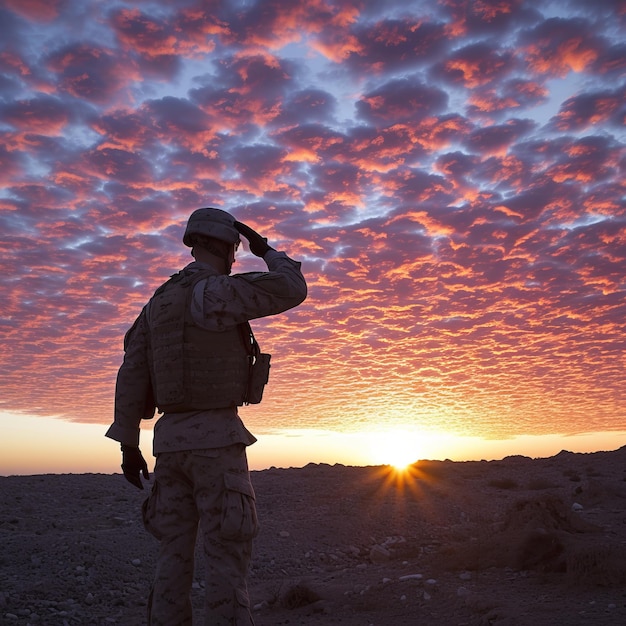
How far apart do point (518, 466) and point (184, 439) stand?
15.7 meters

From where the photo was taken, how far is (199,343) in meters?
4.40

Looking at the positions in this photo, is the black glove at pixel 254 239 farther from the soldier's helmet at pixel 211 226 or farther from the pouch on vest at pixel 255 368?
the pouch on vest at pixel 255 368

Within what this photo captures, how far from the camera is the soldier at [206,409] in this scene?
13.4 ft

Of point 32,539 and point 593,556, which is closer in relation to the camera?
point 593,556

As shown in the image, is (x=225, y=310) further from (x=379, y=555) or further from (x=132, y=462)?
(x=379, y=555)

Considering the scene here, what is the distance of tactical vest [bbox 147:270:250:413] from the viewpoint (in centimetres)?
434

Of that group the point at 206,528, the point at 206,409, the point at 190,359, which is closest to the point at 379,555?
the point at 206,528

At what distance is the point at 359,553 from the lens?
10258 mm

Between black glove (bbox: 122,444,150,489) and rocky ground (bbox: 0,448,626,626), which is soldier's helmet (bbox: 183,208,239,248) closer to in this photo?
black glove (bbox: 122,444,150,489)

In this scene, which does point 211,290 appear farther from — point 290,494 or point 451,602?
point 290,494

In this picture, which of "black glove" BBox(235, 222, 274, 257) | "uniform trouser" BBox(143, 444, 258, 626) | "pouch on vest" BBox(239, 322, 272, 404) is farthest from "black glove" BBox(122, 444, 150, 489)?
"black glove" BBox(235, 222, 274, 257)

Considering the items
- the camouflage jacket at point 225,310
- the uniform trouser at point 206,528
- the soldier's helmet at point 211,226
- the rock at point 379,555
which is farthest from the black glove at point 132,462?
the rock at point 379,555

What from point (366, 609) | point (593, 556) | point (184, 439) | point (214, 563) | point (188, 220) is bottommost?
point (366, 609)

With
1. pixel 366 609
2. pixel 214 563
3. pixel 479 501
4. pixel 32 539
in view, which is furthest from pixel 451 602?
pixel 479 501
